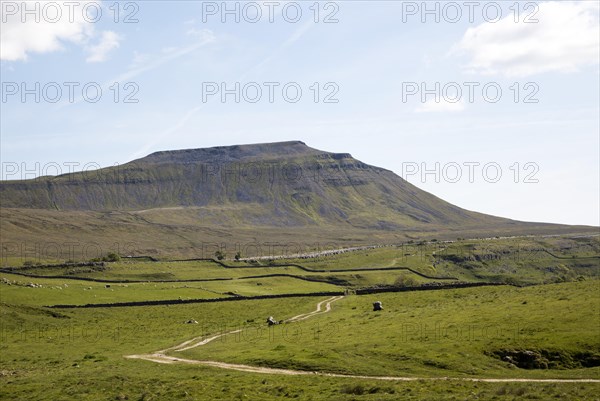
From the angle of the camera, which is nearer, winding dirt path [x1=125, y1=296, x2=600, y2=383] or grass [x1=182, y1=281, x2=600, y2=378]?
winding dirt path [x1=125, y1=296, x2=600, y2=383]

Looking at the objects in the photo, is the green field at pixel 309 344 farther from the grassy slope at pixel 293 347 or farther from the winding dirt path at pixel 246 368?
the winding dirt path at pixel 246 368

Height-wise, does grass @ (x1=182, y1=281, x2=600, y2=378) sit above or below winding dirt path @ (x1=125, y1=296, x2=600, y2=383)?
above

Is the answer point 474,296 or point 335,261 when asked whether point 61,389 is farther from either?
point 335,261

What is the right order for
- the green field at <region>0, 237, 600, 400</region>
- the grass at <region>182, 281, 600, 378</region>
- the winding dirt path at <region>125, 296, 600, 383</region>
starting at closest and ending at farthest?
the green field at <region>0, 237, 600, 400</region>, the winding dirt path at <region>125, 296, 600, 383</region>, the grass at <region>182, 281, 600, 378</region>

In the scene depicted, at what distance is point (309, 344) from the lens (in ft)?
184

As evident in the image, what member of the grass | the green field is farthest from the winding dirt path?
the grass

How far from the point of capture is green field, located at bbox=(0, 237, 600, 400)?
131 feet

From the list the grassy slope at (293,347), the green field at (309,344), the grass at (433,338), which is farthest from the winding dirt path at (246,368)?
the grassy slope at (293,347)

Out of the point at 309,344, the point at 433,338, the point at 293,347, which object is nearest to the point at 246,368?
the point at 293,347

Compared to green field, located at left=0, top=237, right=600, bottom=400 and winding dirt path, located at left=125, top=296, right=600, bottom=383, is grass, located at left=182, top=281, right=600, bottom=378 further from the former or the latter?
winding dirt path, located at left=125, top=296, right=600, bottom=383

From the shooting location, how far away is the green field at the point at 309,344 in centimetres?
3991

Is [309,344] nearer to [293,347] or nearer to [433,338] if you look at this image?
[293,347]

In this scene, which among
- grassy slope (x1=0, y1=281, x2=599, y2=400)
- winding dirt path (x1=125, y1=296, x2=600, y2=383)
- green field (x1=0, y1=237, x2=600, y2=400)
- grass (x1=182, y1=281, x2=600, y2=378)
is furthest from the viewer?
grass (x1=182, y1=281, x2=600, y2=378)

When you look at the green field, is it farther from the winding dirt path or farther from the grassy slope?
the winding dirt path
